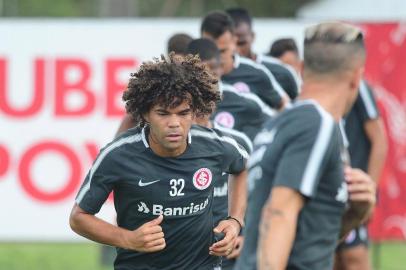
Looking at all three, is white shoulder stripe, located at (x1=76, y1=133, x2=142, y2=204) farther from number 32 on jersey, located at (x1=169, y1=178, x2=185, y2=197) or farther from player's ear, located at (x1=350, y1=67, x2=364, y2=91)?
player's ear, located at (x1=350, y1=67, x2=364, y2=91)

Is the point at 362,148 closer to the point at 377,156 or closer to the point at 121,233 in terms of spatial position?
the point at 377,156

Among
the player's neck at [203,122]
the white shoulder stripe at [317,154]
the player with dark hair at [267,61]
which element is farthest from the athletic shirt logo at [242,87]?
the white shoulder stripe at [317,154]

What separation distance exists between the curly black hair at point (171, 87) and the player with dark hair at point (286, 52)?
5.64 meters

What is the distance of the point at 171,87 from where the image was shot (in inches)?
270

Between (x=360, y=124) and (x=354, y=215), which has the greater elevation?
(x=360, y=124)

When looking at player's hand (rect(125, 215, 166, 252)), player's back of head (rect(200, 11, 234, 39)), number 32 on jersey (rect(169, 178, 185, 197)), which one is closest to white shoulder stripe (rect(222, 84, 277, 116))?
player's back of head (rect(200, 11, 234, 39))

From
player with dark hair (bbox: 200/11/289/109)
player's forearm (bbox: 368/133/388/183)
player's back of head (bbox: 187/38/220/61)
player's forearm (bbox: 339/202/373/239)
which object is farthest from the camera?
player with dark hair (bbox: 200/11/289/109)

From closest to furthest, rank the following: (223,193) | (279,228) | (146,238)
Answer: (279,228), (146,238), (223,193)

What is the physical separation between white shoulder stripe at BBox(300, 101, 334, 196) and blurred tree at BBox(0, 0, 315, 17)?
26.3 m

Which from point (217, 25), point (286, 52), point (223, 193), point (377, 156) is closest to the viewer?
point (223, 193)

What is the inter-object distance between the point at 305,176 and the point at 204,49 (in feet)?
14.3

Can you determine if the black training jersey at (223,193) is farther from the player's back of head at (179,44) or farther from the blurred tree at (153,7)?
the blurred tree at (153,7)

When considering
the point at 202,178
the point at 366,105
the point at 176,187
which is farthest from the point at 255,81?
the point at 176,187

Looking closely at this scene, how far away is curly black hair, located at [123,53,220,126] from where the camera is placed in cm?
685
